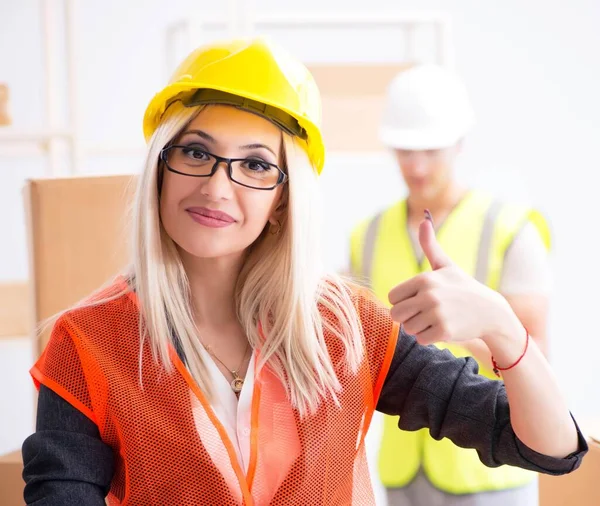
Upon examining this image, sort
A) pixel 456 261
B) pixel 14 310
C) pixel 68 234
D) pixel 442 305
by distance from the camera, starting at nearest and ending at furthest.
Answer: pixel 442 305, pixel 68 234, pixel 456 261, pixel 14 310

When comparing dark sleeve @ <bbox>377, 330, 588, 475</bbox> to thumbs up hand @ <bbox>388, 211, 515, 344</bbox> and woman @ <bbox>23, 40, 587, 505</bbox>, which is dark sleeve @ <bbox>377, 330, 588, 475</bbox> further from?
thumbs up hand @ <bbox>388, 211, 515, 344</bbox>

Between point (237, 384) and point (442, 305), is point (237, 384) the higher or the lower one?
the lower one

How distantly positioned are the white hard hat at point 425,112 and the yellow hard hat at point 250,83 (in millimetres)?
889

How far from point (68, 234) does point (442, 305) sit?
2.81 feet

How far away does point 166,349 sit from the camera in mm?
1251

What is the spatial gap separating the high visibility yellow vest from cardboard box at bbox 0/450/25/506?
0.80 m

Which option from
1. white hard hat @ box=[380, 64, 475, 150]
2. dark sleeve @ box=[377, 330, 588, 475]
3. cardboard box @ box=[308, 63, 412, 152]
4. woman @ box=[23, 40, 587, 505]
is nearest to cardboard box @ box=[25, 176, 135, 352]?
woman @ box=[23, 40, 587, 505]

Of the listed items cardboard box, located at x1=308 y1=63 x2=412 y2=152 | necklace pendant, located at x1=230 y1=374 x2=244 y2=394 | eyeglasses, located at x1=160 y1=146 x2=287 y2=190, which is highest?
cardboard box, located at x1=308 y1=63 x2=412 y2=152

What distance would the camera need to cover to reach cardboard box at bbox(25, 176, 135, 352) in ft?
5.52

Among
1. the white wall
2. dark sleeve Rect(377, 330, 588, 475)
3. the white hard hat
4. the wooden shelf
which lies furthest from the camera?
the white wall

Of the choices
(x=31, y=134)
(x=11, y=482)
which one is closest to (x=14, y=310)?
(x=31, y=134)

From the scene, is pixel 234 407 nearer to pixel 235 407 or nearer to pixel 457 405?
pixel 235 407

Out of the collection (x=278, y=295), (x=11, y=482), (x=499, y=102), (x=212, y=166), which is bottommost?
(x=11, y=482)

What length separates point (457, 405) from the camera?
125cm
